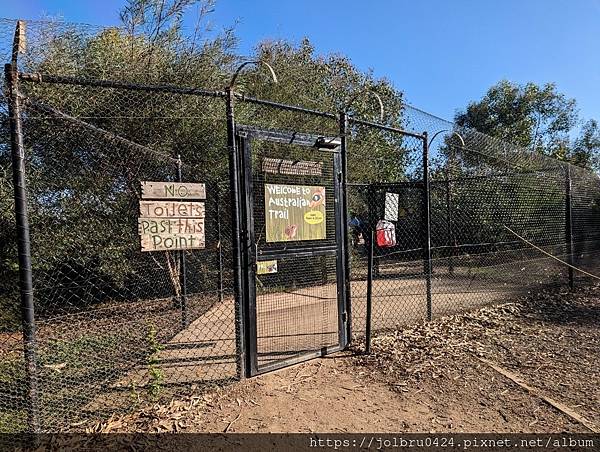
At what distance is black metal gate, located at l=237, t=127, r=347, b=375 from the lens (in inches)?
Answer: 148

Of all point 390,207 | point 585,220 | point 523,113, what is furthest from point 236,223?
point 523,113

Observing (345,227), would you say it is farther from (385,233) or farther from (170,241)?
(170,241)

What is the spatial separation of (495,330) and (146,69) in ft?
20.2

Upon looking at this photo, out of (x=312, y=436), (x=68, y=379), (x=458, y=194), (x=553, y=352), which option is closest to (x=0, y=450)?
(x=68, y=379)

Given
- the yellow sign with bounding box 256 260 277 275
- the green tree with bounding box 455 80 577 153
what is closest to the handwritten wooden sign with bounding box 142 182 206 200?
the yellow sign with bounding box 256 260 277 275

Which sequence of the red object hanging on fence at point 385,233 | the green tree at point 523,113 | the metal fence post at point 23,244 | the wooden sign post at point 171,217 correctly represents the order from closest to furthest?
the metal fence post at point 23,244
the wooden sign post at point 171,217
the red object hanging on fence at point 385,233
the green tree at point 523,113

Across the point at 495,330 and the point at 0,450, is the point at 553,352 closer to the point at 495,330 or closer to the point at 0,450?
the point at 495,330

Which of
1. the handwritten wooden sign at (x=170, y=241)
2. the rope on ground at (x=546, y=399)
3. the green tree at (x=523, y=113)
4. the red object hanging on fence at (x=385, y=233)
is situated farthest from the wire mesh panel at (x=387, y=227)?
the green tree at (x=523, y=113)

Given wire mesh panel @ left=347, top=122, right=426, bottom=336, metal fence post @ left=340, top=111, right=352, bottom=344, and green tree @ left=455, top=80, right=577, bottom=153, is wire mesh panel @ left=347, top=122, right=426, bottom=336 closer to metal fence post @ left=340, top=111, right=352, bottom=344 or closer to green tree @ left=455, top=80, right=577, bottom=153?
metal fence post @ left=340, top=111, right=352, bottom=344

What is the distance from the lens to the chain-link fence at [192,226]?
3.72 m

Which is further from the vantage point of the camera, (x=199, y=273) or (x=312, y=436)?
(x=199, y=273)

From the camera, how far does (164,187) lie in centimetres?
350

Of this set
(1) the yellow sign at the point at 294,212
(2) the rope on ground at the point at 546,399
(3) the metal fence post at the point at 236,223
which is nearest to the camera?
(2) the rope on ground at the point at 546,399

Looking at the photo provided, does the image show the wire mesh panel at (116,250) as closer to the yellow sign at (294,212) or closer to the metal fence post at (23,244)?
the metal fence post at (23,244)
